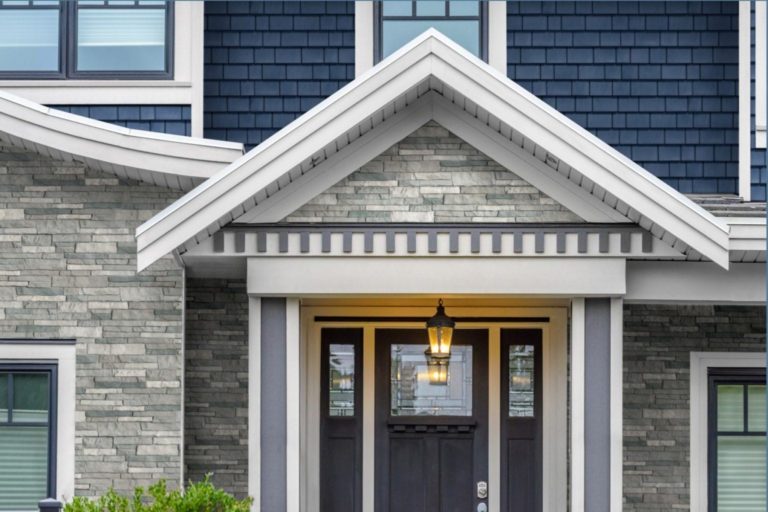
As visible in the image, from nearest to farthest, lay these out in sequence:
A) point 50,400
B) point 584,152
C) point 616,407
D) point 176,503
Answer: point 176,503 → point 584,152 → point 616,407 → point 50,400

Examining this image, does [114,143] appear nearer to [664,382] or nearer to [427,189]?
[427,189]

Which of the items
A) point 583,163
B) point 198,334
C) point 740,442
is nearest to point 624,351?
point 740,442

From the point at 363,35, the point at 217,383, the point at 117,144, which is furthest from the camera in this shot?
the point at 363,35

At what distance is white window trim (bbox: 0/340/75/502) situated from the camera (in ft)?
25.8

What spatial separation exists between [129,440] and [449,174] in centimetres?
297

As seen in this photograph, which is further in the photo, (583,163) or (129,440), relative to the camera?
(129,440)

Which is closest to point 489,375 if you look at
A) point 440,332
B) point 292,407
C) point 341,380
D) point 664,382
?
point 440,332

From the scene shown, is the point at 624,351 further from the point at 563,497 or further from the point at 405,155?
the point at 405,155

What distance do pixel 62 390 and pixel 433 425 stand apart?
2899mm

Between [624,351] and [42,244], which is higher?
[42,244]

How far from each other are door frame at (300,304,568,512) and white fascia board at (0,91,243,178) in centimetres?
159

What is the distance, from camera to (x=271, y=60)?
9086 mm

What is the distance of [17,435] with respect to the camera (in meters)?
7.98

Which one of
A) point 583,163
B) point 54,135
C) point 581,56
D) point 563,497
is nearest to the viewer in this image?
point 583,163
